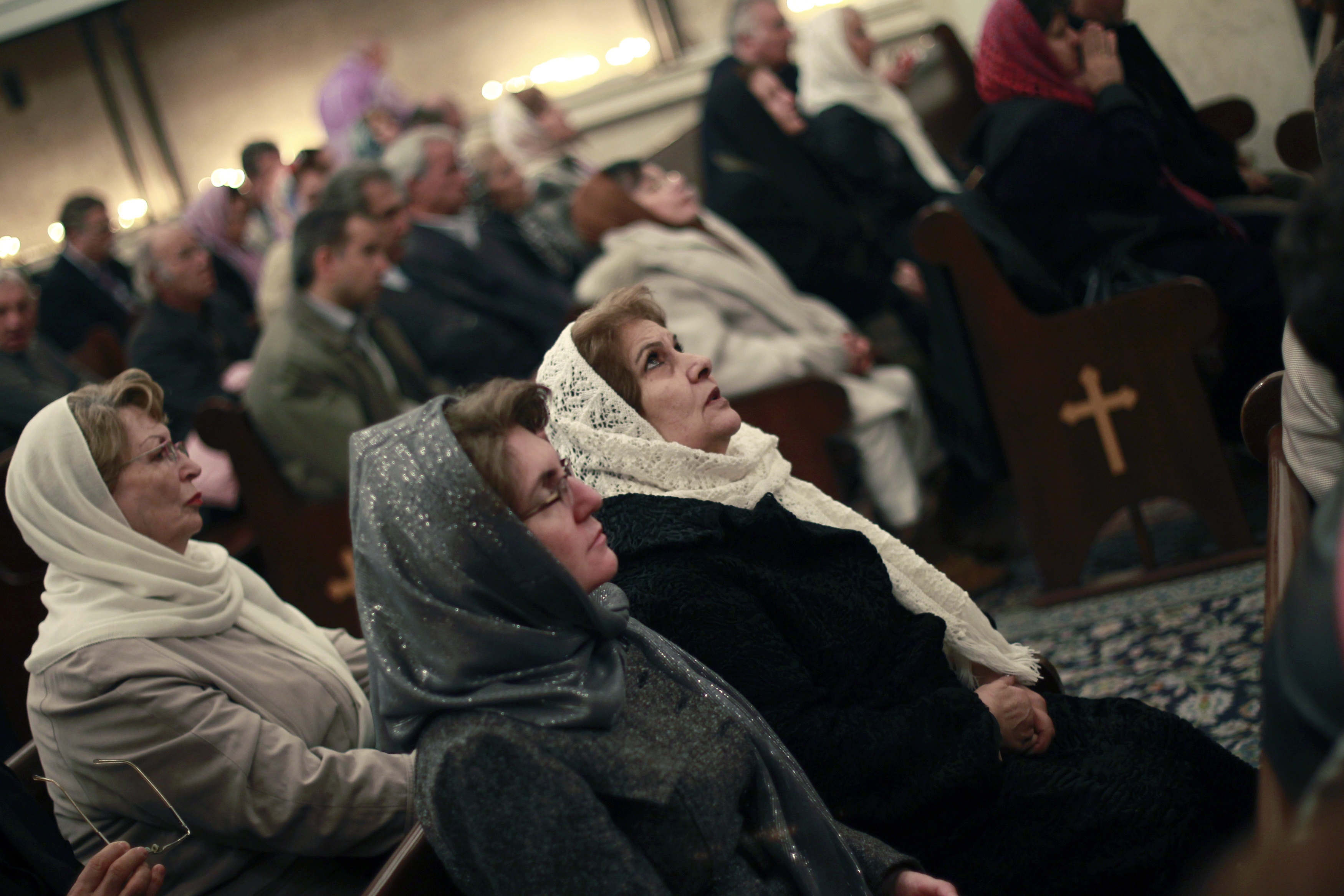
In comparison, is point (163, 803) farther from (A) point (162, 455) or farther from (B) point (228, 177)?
(B) point (228, 177)

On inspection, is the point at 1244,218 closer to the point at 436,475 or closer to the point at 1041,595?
the point at 1041,595

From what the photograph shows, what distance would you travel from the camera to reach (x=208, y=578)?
1.92m

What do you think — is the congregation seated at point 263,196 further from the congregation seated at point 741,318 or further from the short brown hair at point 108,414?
the short brown hair at point 108,414

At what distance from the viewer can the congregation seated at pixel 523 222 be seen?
4.91 m

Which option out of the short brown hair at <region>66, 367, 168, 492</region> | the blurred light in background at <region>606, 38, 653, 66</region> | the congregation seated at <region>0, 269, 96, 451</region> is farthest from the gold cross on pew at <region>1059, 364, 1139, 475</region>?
the blurred light in background at <region>606, 38, 653, 66</region>

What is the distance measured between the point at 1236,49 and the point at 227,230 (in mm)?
5038

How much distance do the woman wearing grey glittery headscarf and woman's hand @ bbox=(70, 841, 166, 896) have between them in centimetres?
39

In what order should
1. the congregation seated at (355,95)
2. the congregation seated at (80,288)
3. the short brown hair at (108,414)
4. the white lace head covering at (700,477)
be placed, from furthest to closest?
the congregation seated at (355,95) < the congregation seated at (80,288) < the short brown hair at (108,414) < the white lace head covering at (700,477)

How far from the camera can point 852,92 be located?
4.85 m

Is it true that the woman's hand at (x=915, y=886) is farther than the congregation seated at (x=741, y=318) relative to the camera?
No

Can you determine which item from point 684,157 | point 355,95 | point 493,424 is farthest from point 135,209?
point 493,424

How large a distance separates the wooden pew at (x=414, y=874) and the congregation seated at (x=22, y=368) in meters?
2.64

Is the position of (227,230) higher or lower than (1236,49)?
→ higher

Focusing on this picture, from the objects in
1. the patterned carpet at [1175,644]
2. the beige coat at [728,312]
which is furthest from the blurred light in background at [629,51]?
the patterned carpet at [1175,644]
